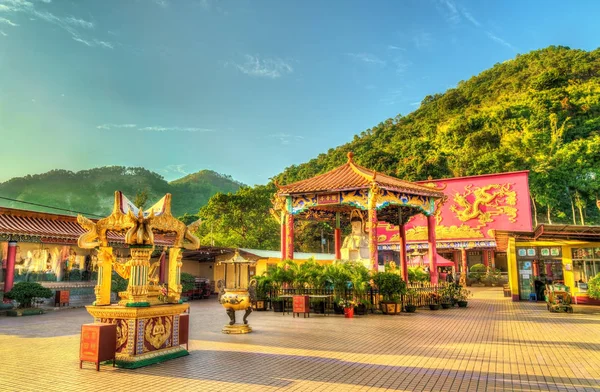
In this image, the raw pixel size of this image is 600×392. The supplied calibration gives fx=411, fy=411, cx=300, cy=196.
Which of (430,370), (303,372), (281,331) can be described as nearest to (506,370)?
(430,370)

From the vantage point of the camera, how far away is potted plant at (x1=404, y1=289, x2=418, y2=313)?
16438 mm

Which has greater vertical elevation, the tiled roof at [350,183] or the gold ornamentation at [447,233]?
the tiled roof at [350,183]

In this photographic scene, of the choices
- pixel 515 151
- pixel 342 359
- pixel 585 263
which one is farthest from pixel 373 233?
pixel 515 151

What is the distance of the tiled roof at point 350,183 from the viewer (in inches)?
695

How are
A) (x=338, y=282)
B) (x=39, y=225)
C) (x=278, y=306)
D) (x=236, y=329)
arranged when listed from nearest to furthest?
(x=236, y=329), (x=338, y=282), (x=278, y=306), (x=39, y=225)

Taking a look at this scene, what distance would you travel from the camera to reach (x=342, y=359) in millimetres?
7727

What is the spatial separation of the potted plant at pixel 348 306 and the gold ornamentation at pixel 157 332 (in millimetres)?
7913

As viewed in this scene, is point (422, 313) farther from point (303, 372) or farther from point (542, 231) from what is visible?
point (303, 372)

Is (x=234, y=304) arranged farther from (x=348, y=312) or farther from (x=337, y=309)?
(x=337, y=309)

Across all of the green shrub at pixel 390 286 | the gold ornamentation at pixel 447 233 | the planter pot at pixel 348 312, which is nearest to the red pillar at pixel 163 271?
the planter pot at pixel 348 312

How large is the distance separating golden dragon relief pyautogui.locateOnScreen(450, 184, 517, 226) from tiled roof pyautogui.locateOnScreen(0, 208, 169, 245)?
2866 centimetres

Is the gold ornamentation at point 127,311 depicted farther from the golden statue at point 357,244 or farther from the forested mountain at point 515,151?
the forested mountain at point 515,151

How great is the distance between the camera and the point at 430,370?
269 inches

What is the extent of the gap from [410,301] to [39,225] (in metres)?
17.3
